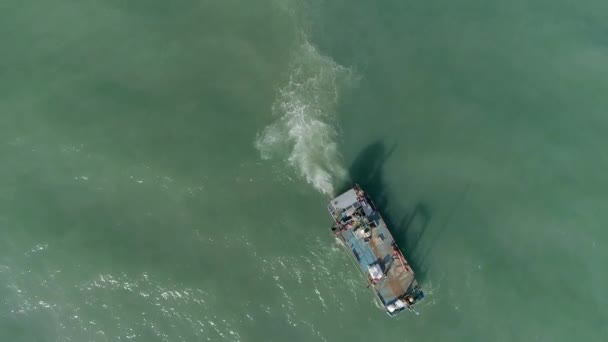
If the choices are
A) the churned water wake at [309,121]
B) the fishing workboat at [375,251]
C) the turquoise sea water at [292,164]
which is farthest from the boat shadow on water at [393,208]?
the churned water wake at [309,121]

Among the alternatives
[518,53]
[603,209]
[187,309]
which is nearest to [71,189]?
[187,309]

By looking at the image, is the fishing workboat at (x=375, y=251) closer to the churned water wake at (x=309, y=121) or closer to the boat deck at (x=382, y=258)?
the boat deck at (x=382, y=258)

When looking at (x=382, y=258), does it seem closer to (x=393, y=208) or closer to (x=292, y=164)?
(x=393, y=208)

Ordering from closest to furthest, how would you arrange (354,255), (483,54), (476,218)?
(354,255) < (476,218) < (483,54)

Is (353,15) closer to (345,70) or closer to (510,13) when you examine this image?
(345,70)

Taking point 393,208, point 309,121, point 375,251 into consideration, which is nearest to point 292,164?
point 309,121

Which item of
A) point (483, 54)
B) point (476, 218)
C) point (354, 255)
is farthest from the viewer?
point (483, 54)

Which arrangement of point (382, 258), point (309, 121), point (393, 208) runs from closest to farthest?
point (382, 258) → point (393, 208) → point (309, 121)

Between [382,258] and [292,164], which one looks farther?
[292,164]
